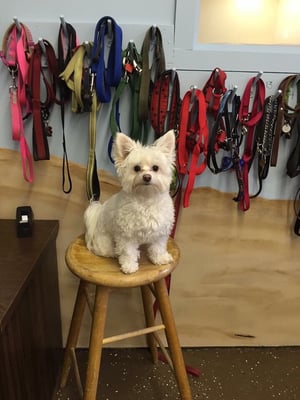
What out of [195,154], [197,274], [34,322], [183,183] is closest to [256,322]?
[197,274]

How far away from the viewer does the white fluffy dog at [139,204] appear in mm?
968

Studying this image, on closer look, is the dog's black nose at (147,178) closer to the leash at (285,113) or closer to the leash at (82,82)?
the leash at (82,82)

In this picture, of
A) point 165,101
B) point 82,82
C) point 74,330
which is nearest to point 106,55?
point 82,82

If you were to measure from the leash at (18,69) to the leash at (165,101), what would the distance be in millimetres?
409

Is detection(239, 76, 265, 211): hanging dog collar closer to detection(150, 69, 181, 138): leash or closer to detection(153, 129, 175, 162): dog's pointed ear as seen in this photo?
detection(150, 69, 181, 138): leash

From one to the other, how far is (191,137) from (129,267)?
479mm

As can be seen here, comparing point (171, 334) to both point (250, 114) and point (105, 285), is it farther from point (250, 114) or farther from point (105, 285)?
point (250, 114)

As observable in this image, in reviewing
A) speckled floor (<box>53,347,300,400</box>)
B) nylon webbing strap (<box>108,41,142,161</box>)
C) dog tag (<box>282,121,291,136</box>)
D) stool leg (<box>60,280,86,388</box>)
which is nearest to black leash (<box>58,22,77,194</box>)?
nylon webbing strap (<box>108,41,142,161</box>)

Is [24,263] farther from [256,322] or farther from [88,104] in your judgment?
[256,322]

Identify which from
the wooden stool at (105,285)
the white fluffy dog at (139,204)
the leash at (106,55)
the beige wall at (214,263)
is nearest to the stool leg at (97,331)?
the wooden stool at (105,285)

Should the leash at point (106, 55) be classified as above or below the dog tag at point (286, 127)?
above

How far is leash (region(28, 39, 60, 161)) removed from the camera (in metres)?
1.16

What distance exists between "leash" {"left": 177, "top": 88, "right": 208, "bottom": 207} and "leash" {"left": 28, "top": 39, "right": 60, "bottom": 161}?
16.5 inches

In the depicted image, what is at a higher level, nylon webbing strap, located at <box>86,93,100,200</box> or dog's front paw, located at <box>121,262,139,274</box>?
nylon webbing strap, located at <box>86,93,100,200</box>
